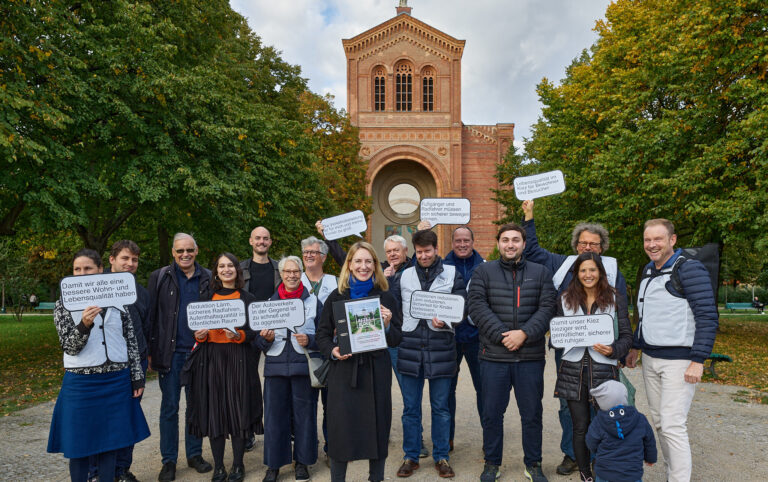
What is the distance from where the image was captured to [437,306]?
4.63 m

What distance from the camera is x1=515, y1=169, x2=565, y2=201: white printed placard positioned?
5.66m

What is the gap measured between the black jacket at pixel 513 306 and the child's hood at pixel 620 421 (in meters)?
0.91

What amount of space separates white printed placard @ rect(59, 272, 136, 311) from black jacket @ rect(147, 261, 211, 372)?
→ 84 cm

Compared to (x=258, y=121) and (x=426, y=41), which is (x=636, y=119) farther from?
(x=426, y=41)

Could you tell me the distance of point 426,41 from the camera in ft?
125

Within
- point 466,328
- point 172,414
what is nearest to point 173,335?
point 172,414

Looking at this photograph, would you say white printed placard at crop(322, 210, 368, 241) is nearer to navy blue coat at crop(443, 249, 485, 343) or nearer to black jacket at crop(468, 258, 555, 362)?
navy blue coat at crop(443, 249, 485, 343)

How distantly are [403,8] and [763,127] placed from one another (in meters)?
35.9

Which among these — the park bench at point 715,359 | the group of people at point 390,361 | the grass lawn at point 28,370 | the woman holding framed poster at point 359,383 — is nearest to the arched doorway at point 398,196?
the grass lawn at point 28,370

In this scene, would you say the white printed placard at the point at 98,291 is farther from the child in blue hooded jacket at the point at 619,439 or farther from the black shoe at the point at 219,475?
the child in blue hooded jacket at the point at 619,439

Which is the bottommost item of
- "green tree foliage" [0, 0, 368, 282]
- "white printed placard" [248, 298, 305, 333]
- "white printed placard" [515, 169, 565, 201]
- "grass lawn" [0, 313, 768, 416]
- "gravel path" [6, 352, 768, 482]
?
"grass lawn" [0, 313, 768, 416]

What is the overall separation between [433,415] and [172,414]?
8.18 feet

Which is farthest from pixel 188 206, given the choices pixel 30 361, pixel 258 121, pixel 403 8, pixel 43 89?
pixel 403 8

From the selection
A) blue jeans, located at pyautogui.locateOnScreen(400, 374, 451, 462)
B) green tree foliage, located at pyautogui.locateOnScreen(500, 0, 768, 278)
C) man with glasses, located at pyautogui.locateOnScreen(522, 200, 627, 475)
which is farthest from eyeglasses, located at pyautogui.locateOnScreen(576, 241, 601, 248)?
green tree foliage, located at pyautogui.locateOnScreen(500, 0, 768, 278)
